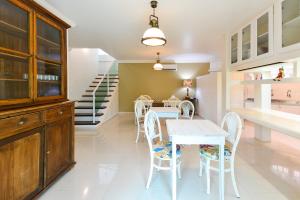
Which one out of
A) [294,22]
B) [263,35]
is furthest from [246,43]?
[294,22]

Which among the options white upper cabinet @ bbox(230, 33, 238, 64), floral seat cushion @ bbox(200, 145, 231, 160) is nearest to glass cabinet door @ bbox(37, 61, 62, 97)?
floral seat cushion @ bbox(200, 145, 231, 160)

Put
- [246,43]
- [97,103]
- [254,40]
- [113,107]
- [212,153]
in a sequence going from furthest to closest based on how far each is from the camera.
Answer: [113,107], [97,103], [246,43], [254,40], [212,153]

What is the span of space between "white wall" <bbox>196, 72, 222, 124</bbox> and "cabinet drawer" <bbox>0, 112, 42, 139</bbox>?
4868mm

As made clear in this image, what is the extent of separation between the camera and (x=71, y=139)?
309 cm

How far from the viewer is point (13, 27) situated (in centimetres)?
211

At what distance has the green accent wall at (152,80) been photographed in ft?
30.4

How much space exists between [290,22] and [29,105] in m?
3.39

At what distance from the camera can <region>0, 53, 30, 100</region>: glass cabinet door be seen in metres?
2.06

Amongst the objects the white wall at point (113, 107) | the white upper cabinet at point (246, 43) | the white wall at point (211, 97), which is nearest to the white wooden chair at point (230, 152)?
the white upper cabinet at point (246, 43)

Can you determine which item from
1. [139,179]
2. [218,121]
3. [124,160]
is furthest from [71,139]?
[218,121]

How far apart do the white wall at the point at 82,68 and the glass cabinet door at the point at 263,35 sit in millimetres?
5982

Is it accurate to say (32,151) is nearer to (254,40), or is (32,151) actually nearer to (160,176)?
(160,176)

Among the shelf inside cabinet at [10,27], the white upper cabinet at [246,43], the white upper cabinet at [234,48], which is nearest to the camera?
the shelf inside cabinet at [10,27]

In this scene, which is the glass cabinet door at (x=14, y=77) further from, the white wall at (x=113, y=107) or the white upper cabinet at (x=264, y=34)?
the white wall at (x=113, y=107)
